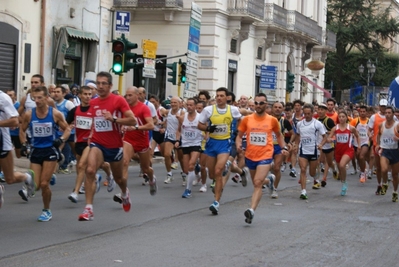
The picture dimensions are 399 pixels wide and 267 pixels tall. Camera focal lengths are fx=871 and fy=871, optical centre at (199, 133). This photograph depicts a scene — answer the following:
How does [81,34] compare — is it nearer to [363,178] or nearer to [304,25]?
[363,178]

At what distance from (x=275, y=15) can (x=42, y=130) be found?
33346 millimetres

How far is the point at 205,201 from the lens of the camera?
1481 centimetres

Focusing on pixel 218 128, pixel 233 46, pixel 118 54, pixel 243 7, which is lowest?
pixel 218 128

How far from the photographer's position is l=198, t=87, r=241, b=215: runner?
13680 mm

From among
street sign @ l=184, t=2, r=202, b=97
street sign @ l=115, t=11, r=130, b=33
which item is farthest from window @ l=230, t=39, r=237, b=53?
street sign @ l=115, t=11, r=130, b=33

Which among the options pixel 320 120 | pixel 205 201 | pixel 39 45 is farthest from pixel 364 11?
pixel 205 201

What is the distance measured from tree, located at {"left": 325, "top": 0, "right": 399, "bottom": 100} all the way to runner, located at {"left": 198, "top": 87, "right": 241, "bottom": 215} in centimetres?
5383

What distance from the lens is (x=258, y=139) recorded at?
12688 mm

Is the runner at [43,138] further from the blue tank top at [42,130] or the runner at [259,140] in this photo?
the runner at [259,140]

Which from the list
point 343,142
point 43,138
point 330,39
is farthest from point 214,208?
point 330,39

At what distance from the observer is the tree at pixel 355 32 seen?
66188 mm

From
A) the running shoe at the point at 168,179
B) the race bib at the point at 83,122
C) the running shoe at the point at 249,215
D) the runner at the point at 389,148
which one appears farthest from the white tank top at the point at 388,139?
the race bib at the point at 83,122

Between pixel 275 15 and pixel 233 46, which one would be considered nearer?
pixel 233 46

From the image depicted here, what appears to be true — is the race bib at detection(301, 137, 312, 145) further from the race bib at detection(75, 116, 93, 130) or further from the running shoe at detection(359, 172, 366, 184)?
the race bib at detection(75, 116, 93, 130)
